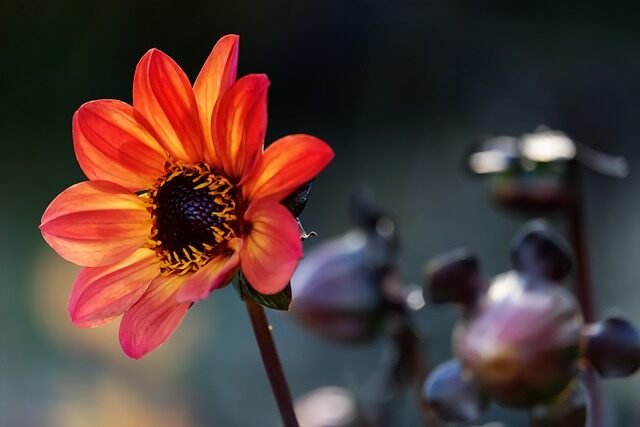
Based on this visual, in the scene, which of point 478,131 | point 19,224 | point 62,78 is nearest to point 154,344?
point 478,131

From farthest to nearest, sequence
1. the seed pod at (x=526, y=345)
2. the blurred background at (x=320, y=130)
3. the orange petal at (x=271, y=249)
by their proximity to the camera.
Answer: the blurred background at (x=320, y=130) < the seed pod at (x=526, y=345) < the orange petal at (x=271, y=249)

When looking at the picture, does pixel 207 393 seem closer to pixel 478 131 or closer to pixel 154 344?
pixel 478 131

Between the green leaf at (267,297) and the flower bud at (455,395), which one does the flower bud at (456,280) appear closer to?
the flower bud at (455,395)

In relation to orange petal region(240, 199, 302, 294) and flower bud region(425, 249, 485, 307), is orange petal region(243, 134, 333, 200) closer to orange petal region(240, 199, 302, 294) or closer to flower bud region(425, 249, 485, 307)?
orange petal region(240, 199, 302, 294)

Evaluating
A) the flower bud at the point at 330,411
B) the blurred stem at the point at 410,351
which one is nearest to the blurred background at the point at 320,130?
the flower bud at the point at 330,411

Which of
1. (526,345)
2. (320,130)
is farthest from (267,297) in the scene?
(320,130)

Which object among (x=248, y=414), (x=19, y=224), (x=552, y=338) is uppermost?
(x=19, y=224)
